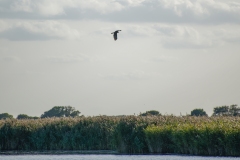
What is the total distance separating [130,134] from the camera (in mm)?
52250

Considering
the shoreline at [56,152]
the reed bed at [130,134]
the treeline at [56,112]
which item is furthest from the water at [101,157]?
the treeline at [56,112]

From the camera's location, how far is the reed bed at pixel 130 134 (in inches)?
1822

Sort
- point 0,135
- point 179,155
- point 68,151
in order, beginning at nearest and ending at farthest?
1. point 179,155
2. point 68,151
3. point 0,135

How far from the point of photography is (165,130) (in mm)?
50469

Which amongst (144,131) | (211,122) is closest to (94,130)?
(144,131)

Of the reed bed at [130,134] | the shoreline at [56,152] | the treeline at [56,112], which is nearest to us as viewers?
the reed bed at [130,134]

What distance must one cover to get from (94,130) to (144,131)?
6.07 meters

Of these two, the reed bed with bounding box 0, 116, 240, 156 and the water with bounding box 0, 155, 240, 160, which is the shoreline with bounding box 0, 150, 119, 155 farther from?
the water with bounding box 0, 155, 240, 160

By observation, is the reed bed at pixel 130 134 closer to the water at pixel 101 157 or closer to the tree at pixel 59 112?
the water at pixel 101 157

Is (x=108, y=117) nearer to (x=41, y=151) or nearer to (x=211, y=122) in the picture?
(x=41, y=151)

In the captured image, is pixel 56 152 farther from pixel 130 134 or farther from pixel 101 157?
pixel 101 157

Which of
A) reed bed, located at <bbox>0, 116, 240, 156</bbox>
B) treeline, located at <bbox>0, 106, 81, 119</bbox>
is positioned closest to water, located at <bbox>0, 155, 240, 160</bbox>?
reed bed, located at <bbox>0, 116, 240, 156</bbox>

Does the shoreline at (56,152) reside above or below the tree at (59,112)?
below

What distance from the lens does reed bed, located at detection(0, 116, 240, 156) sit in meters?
46.3
